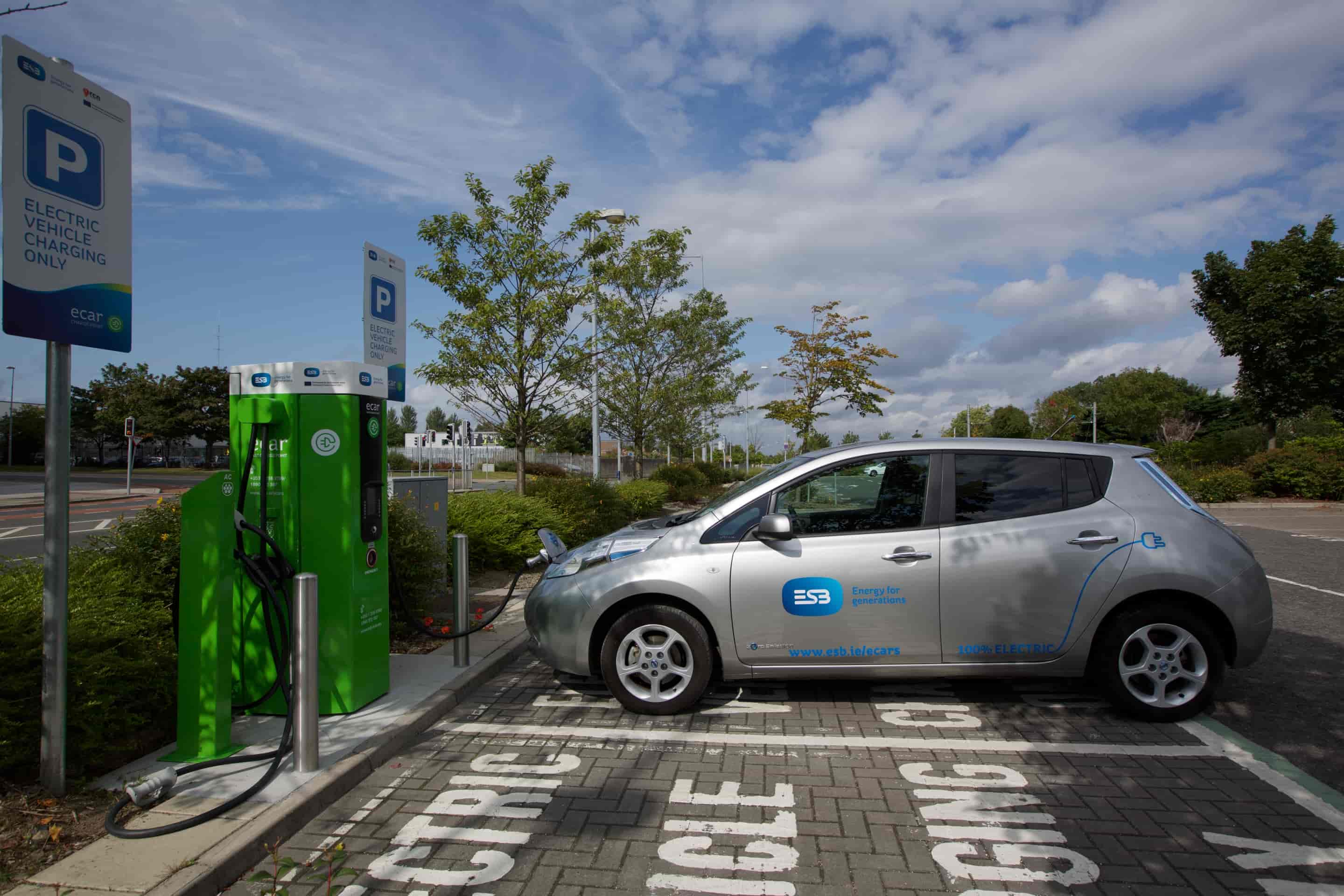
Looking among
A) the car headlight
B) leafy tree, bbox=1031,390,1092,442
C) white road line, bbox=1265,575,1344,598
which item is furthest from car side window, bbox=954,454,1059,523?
leafy tree, bbox=1031,390,1092,442

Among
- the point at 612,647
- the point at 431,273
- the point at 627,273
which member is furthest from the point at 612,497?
the point at 612,647

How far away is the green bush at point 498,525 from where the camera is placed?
9.92 metres

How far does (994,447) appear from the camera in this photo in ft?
16.7

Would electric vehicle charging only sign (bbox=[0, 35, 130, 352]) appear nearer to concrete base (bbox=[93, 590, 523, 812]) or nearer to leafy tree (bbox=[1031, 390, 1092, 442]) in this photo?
concrete base (bbox=[93, 590, 523, 812])

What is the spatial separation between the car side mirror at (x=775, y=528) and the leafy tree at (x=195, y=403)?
62.3m

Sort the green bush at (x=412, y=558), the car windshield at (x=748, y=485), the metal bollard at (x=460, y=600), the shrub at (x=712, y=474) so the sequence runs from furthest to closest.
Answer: the shrub at (x=712, y=474), the green bush at (x=412, y=558), the metal bollard at (x=460, y=600), the car windshield at (x=748, y=485)

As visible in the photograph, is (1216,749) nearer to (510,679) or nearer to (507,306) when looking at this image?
(510,679)

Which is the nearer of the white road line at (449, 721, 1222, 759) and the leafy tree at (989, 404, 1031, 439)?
the white road line at (449, 721, 1222, 759)

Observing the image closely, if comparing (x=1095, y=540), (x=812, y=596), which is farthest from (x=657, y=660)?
(x=1095, y=540)

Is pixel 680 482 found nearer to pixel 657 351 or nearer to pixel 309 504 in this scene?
pixel 657 351

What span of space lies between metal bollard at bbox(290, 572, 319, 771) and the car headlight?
165 centimetres

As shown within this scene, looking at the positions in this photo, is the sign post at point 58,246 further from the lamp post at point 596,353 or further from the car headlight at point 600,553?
the lamp post at point 596,353

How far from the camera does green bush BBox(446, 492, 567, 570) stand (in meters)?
9.92

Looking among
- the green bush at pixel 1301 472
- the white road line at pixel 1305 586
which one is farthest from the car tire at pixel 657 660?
the green bush at pixel 1301 472
